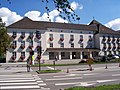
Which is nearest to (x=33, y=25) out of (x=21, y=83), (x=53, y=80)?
(x=53, y=80)

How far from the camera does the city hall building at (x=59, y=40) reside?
5940 centimetres

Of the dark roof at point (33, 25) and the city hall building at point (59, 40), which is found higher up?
the dark roof at point (33, 25)

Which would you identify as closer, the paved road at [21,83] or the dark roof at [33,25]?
the paved road at [21,83]

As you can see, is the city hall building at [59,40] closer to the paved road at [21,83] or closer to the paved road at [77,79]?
the paved road at [77,79]

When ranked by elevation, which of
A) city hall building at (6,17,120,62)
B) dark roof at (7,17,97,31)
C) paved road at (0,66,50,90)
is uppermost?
dark roof at (7,17,97,31)

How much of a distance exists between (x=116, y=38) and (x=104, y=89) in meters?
68.7

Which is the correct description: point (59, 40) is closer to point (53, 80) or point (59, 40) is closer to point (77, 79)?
point (77, 79)

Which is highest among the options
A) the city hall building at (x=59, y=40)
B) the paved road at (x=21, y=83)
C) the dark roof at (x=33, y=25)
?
the dark roof at (x=33, y=25)

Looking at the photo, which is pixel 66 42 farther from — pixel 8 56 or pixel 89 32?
pixel 8 56

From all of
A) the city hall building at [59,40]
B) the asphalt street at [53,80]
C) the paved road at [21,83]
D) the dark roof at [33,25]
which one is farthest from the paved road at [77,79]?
the dark roof at [33,25]

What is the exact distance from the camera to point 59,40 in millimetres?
66562

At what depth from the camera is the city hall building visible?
59.4 meters

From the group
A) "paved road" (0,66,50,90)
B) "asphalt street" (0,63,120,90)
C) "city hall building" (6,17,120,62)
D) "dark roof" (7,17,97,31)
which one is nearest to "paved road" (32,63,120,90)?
"asphalt street" (0,63,120,90)

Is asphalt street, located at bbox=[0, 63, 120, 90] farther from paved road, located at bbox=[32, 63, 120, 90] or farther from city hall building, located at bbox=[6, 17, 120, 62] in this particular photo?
city hall building, located at bbox=[6, 17, 120, 62]
